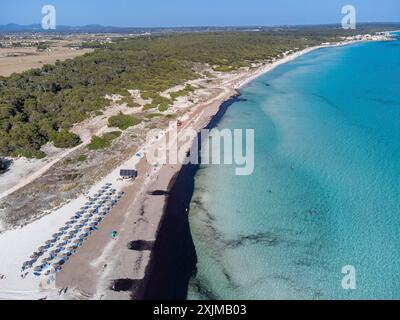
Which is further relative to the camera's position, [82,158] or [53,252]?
[82,158]

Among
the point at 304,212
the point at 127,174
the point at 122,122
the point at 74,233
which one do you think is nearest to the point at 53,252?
the point at 74,233

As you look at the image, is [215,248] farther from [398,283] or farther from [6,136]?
[6,136]

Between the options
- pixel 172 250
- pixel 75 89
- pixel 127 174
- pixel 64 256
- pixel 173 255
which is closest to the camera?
pixel 64 256

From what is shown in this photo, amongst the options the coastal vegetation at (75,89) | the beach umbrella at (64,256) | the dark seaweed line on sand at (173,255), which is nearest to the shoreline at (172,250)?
the dark seaweed line on sand at (173,255)

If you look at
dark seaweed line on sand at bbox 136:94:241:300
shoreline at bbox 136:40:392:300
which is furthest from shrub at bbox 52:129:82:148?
dark seaweed line on sand at bbox 136:94:241:300

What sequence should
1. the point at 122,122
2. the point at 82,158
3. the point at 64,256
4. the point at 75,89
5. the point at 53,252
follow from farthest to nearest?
the point at 75,89, the point at 122,122, the point at 82,158, the point at 53,252, the point at 64,256

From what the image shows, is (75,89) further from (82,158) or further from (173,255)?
(173,255)
